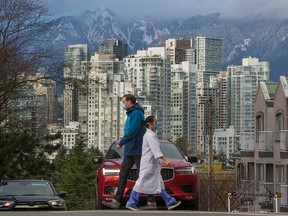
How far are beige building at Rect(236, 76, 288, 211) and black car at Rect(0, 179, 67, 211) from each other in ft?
71.1

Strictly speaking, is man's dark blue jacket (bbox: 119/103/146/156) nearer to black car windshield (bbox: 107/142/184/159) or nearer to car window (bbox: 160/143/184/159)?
black car windshield (bbox: 107/142/184/159)

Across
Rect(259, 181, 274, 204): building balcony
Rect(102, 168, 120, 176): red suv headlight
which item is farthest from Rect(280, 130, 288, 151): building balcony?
Rect(102, 168, 120, 176): red suv headlight

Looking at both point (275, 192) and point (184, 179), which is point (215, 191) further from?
point (184, 179)

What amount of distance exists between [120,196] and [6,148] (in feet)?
61.6

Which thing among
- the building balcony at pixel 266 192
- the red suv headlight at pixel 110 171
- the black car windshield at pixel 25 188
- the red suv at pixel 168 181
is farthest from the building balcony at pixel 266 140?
the red suv headlight at pixel 110 171

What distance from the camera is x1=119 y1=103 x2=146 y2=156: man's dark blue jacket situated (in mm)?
20297

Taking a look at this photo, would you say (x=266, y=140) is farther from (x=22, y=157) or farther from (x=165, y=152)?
(x=165, y=152)

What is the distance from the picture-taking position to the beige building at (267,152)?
49.1 meters

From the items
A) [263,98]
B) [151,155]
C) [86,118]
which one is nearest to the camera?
[151,155]

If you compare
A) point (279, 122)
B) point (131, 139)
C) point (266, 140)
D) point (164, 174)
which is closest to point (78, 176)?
point (279, 122)

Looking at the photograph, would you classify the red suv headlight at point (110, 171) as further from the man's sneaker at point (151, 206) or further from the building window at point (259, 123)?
the building window at point (259, 123)

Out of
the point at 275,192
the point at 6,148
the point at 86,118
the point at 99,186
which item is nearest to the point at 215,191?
the point at 275,192

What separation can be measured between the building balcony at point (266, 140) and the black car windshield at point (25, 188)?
86.3 ft

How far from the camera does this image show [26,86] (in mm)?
45156
